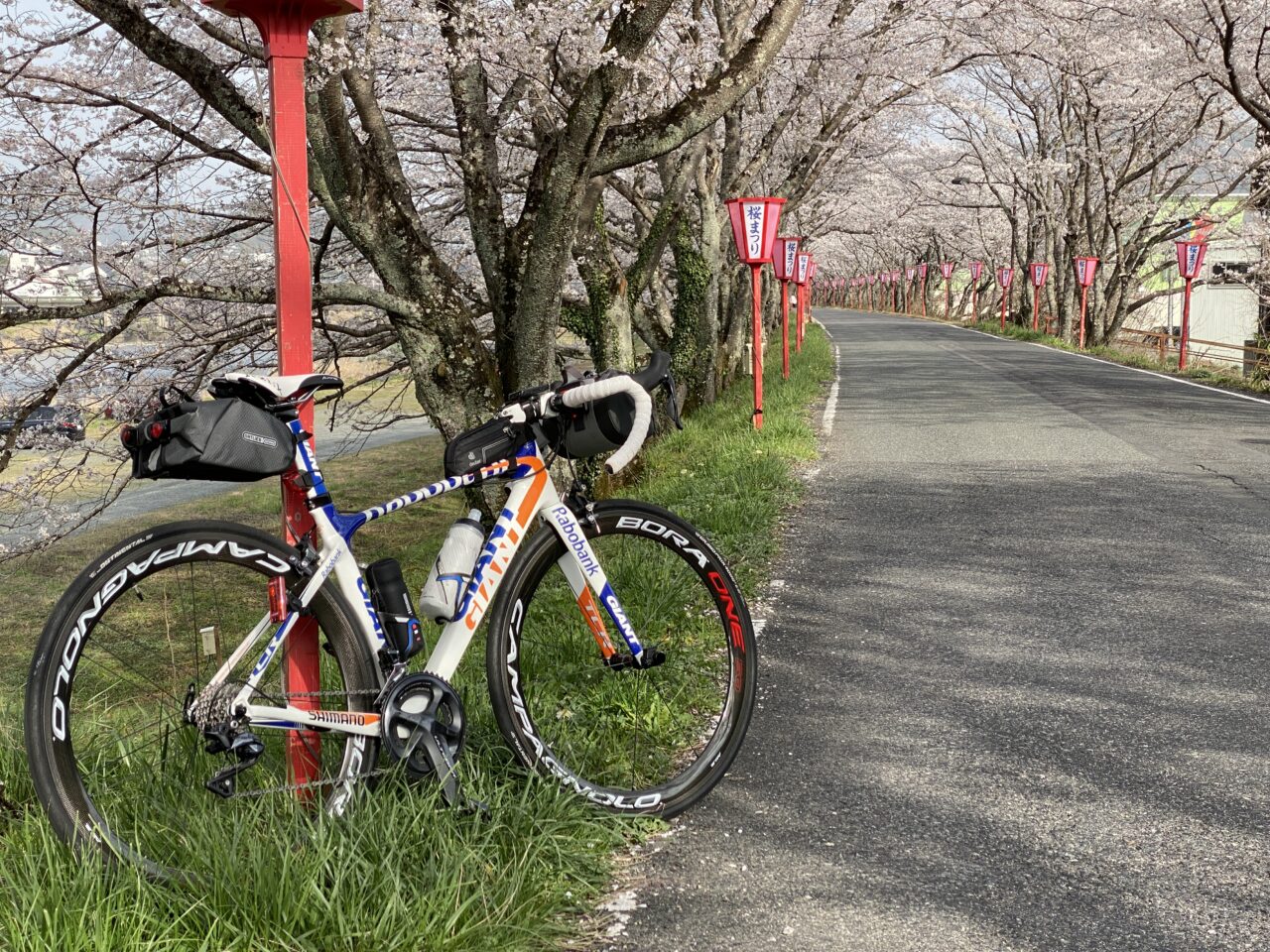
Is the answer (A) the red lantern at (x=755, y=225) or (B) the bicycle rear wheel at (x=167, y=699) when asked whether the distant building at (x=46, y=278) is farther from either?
(B) the bicycle rear wheel at (x=167, y=699)

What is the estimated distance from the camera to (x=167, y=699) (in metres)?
2.96

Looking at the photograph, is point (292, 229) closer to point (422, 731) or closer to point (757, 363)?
point (422, 731)

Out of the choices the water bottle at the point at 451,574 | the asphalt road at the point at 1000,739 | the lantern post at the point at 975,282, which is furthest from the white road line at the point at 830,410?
the lantern post at the point at 975,282

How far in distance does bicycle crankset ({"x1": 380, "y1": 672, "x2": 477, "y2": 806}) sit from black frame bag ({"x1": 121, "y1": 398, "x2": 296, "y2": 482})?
662 millimetres

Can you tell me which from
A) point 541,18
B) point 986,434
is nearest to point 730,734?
point 541,18

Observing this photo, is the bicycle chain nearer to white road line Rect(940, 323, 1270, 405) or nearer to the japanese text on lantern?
the japanese text on lantern

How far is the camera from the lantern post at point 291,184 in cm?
312

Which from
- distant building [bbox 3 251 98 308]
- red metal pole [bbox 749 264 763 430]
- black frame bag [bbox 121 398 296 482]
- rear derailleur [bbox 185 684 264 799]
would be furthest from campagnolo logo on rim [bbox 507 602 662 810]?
red metal pole [bbox 749 264 763 430]

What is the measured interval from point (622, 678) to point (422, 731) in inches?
48.6

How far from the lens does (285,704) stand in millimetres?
2932

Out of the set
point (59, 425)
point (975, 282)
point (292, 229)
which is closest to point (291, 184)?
point (292, 229)

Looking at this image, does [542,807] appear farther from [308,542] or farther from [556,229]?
[556,229]

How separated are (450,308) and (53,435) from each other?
6.35 metres

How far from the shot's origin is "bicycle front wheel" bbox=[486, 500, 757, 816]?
3.18m
